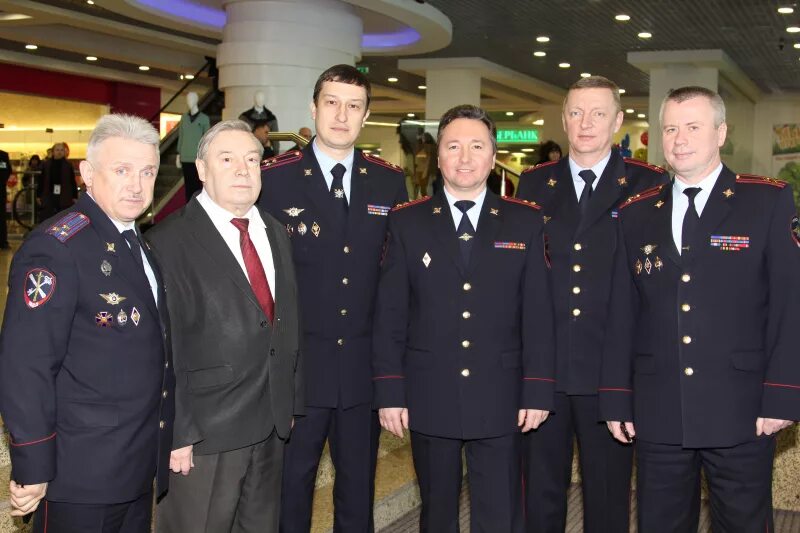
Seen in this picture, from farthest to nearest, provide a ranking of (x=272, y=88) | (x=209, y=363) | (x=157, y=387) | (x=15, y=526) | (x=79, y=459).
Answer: (x=272, y=88) < (x=15, y=526) < (x=209, y=363) < (x=157, y=387) < (x=79, y=459)

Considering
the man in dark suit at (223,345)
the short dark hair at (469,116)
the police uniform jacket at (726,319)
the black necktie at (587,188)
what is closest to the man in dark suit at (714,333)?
the police uniform jacket at (726,319)

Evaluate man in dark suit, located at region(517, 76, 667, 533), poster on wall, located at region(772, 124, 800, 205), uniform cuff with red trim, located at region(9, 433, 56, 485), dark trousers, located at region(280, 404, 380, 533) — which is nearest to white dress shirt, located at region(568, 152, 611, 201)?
man in dark suit, located at region(517, 76, 667, 533)

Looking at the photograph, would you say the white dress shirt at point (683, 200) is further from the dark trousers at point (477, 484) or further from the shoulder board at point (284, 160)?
the shoulder board at point (284, 160)

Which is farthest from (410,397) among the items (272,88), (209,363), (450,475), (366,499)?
(272,88)

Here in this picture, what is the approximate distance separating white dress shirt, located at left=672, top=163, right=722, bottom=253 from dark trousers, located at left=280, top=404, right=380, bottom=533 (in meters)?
1.26

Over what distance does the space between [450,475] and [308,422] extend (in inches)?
22.4

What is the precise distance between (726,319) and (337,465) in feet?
4.79

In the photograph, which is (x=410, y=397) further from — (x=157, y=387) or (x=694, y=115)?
(x=694, y=115)

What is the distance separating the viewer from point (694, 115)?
9.15 feet

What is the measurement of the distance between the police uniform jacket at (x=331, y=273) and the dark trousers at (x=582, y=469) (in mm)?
690

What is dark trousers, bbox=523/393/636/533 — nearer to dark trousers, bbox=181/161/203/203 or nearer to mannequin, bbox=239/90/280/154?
mannequin, bbox=239/90/280/154

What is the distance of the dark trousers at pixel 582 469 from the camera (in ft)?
10.7

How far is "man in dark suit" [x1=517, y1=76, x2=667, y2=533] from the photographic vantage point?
3234 mm

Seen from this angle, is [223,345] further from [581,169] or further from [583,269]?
[581,169]
